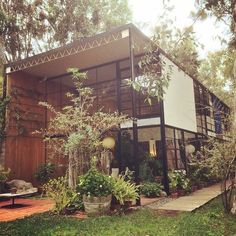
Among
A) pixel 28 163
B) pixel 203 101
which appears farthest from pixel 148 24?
pixel 203 101

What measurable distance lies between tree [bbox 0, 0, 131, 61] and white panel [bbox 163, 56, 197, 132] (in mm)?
8435

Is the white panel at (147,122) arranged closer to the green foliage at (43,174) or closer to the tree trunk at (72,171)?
the tree trunk at (72,171)

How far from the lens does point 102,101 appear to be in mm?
13820

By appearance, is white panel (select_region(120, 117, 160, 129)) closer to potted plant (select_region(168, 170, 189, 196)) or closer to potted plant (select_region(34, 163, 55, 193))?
potted plant (select_region(168, 170, 189, 196))

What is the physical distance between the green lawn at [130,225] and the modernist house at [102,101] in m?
3.70

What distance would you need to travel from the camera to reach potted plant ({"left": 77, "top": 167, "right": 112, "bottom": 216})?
7035 millimetres

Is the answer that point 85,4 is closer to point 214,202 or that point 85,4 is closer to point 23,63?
point 23,63

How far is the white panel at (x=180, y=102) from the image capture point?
11242mm

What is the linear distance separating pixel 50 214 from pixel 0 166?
4626 mm

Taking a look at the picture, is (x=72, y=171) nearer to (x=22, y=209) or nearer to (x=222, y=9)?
(x=22, y=209)

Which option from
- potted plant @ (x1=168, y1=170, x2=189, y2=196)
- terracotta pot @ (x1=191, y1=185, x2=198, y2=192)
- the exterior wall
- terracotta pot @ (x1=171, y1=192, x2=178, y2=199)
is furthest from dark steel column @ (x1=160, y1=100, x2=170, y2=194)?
the exterior wall

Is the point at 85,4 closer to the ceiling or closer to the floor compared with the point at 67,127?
closer to the ceiling

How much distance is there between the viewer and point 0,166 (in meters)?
10.9

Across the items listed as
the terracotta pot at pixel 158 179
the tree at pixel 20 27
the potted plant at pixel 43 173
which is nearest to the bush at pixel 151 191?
the terracotta pot at pixel 158 179
